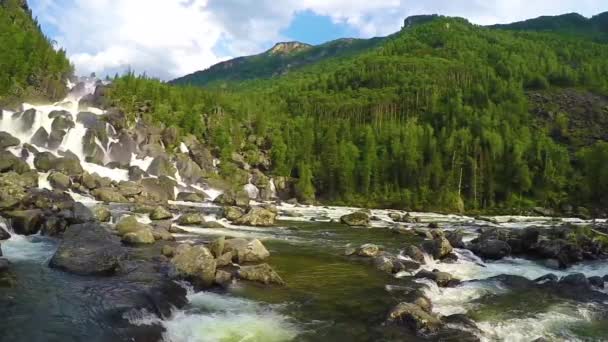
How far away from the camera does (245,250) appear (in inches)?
1160

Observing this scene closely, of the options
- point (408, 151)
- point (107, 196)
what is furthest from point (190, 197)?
point (408, 151)

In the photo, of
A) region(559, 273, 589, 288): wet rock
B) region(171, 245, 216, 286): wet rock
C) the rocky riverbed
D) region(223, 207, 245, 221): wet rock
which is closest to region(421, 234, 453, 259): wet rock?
the rocky riverbed

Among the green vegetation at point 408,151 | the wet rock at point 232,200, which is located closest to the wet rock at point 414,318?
the wet rock at point 232,200

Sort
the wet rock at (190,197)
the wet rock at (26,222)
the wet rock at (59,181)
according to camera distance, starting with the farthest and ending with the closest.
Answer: the wet rock at (190,197) < the wet rock at (59,181) < the wet rock at (26,222)

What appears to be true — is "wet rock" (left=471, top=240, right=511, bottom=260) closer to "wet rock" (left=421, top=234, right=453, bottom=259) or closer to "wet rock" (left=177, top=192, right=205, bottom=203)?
"wet rock" (left=421, top=234, right=453, bottom=259)

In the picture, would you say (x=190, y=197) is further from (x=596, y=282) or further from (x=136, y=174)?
(x=596, y=282)

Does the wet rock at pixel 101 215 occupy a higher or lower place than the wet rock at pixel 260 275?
higher

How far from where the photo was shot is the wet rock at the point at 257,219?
5010 cm

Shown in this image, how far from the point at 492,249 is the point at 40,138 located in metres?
71.7

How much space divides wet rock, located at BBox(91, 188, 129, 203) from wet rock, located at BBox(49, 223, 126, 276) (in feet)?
113

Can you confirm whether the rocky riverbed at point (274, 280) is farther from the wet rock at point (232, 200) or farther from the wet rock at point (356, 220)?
the wet rock at point (232, 200)

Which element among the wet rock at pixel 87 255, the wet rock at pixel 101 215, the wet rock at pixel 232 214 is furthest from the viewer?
the wet rock at pixel 232 214

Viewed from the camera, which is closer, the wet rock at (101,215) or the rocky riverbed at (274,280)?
the rocky riverbed at (274,280)

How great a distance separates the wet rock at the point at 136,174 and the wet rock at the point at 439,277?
60.1 meters
